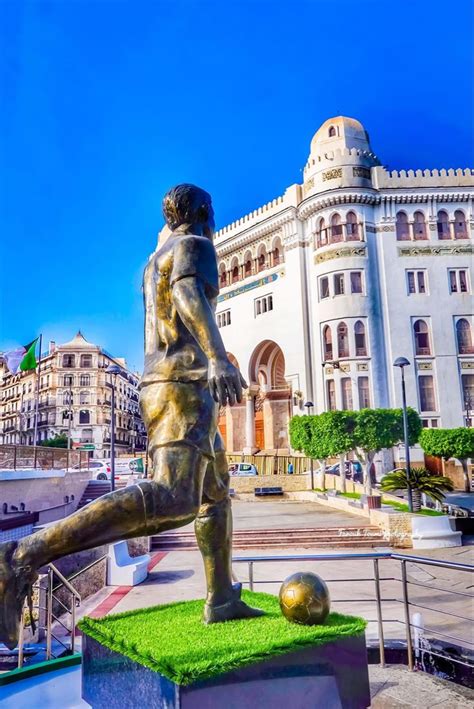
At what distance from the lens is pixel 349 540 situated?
17281mm

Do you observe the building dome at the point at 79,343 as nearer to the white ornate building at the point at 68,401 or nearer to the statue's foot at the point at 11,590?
the white ornate building at the point at 68,401

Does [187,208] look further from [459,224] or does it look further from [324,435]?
[459,224]

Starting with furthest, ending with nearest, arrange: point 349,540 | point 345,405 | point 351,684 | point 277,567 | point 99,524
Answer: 1. point 345,405
2. point 349,540
3. point 277,567
4. point 351,684
5. point 99,524

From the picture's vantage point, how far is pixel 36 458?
837 inches

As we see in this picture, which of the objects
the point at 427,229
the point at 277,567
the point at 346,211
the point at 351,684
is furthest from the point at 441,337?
the point at 351,684

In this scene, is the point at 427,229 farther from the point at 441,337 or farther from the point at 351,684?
the point at 351,684

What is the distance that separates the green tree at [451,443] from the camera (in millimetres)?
30469

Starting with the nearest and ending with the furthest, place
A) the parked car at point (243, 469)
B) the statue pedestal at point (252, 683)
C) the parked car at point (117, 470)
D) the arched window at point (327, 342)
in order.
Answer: the statue pedestal at point (252, 683) → the parked car at point (243, 469) → the parked car at point (117, 470) → the arched window at point (327, 342)

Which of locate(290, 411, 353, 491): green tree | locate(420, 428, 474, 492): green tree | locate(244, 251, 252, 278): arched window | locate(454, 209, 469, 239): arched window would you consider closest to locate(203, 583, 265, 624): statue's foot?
locate(290, 411, 353, 491): green tree

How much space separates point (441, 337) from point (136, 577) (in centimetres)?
2943

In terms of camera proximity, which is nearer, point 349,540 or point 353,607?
point 353,607

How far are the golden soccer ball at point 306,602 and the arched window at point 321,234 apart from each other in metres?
35.2

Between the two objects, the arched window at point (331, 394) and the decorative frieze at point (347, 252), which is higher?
the decorative frieze at point (347, 252)

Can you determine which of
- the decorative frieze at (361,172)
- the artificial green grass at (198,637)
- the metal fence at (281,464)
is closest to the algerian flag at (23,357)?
the metal fence at (281,464)
